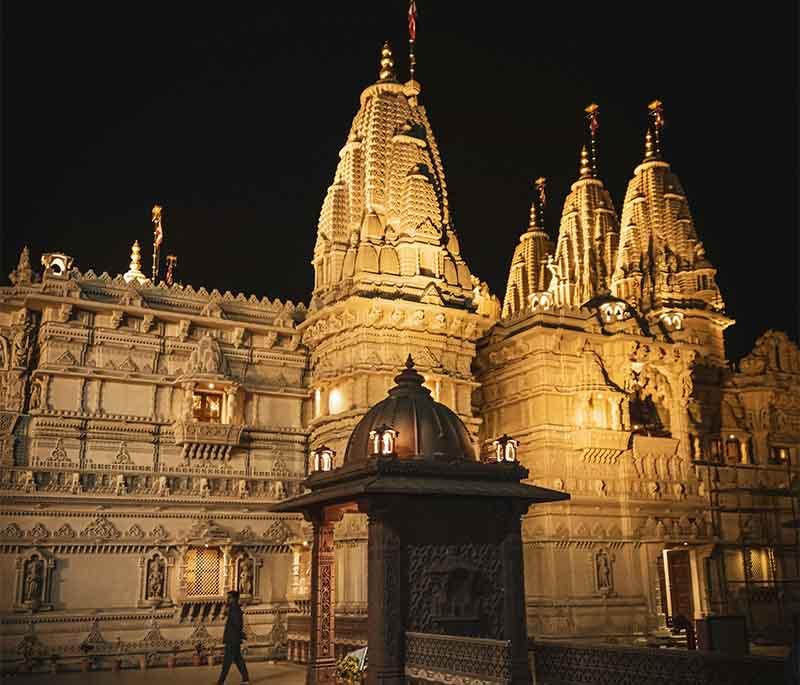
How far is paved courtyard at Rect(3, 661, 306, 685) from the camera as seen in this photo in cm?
2047

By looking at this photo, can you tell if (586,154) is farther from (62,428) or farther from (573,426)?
(62,428)

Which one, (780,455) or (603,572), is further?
(780,455)

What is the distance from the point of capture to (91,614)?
25031mm

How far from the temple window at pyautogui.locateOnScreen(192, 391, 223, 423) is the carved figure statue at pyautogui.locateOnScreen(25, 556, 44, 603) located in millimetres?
6220

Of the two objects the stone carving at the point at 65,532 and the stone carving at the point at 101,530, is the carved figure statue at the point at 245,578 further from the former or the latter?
the stone carving at the point at 65,532

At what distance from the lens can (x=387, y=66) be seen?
31.7 metres

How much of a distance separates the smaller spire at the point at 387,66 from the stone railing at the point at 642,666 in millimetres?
23461

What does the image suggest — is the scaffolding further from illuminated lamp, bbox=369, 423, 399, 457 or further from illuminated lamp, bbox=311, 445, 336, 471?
illuminated lamp, bbox=369, 423, 399, 457

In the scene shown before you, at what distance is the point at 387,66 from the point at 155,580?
725 inches

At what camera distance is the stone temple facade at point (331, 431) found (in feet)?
84.5

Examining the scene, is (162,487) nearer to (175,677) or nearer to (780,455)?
(175,677)

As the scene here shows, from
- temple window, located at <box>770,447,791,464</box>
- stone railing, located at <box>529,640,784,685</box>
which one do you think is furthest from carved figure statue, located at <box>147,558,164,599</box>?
temple window, located at <box>770,447,791,464</box>

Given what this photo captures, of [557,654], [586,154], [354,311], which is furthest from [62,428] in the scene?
[586,154]

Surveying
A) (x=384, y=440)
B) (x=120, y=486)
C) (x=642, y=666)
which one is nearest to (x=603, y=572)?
(x=120, y=486)
